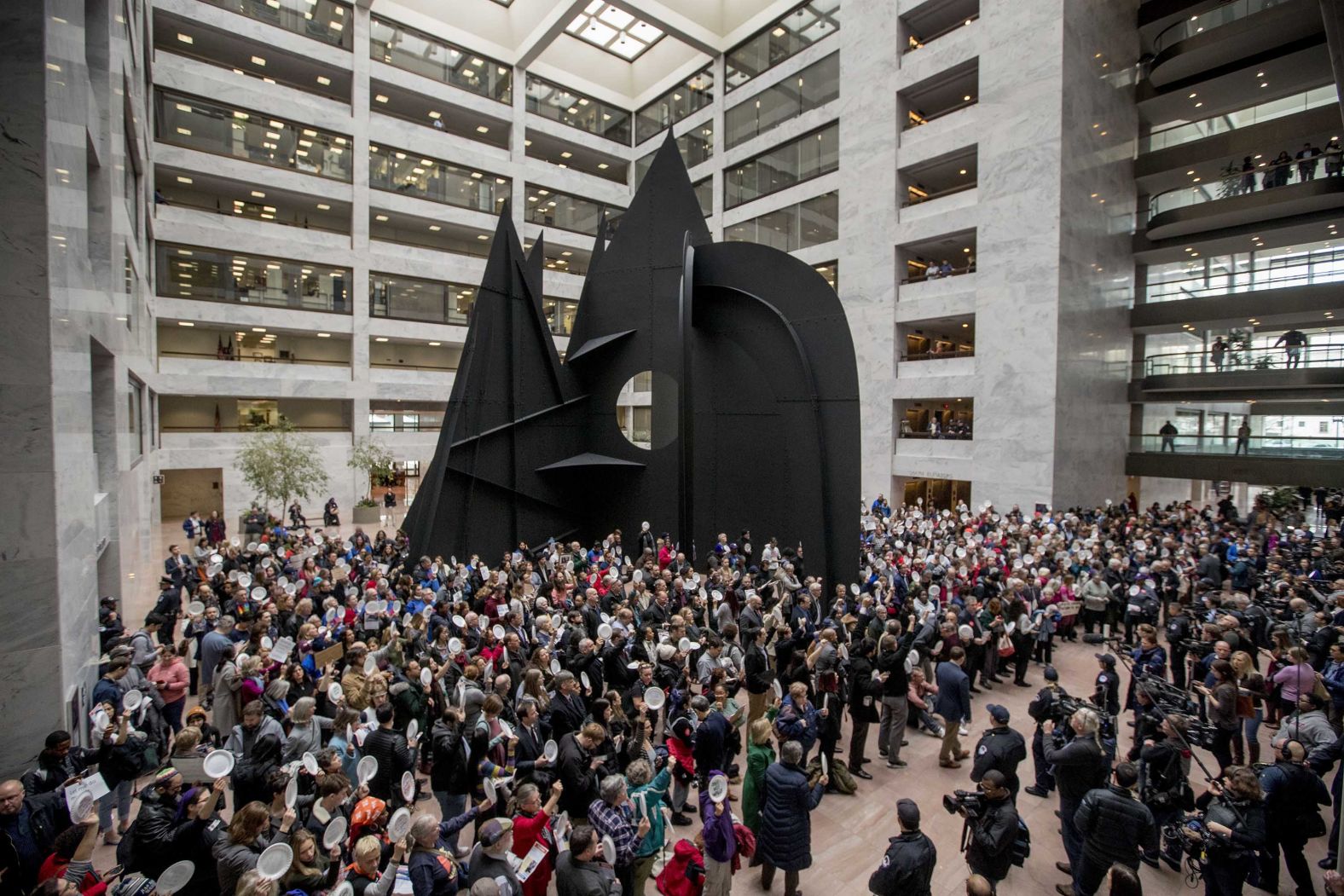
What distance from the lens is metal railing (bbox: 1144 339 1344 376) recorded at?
21.8 m

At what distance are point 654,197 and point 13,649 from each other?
52.6ft

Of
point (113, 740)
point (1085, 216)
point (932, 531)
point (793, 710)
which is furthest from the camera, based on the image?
point (1085, 216)

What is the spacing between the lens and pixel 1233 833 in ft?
16.9

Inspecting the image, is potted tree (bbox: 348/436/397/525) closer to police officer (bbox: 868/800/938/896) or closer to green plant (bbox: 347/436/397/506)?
green plant (bbox: 347/436/397/506)

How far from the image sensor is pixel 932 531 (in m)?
19.3

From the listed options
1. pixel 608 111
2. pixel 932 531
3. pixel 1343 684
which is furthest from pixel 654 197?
pixel 608 111

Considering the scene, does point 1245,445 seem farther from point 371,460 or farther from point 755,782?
point 371,460

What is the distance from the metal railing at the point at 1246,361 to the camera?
21844mm

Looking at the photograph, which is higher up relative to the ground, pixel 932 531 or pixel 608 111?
pixel 608 111

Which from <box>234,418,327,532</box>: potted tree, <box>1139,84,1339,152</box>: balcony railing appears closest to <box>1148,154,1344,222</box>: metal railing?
<box>1139,84,1339,152</box>: balcony railing

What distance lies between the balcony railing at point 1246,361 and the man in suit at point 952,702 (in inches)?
920

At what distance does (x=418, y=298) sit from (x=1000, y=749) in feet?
112

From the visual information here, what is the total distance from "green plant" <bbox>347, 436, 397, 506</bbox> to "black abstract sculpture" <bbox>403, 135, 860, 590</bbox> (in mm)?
14537

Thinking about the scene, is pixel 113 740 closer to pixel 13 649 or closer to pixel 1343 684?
pixel 13 649
